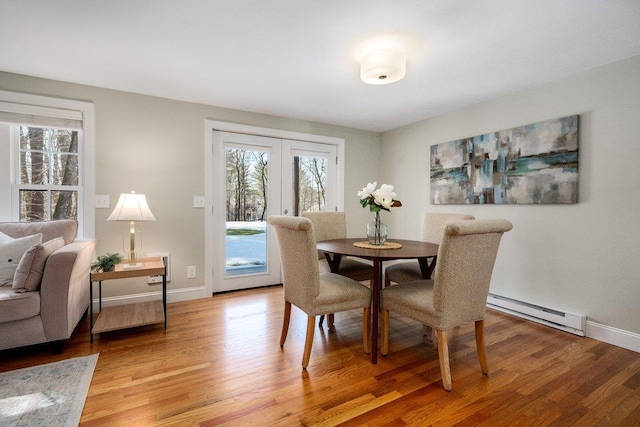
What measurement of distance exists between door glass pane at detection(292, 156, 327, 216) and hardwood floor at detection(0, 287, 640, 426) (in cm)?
180

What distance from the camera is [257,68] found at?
7.95ft

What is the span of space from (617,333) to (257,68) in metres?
3.47

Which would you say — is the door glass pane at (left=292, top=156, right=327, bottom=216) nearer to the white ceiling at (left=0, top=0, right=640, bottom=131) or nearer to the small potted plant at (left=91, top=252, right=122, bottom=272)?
the white ceiling at (left=0, top=0, right=640, bottom=131)

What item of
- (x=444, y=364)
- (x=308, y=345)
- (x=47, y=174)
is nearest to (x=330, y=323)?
(x=308, y=345)

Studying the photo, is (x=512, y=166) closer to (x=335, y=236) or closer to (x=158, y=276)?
(x=335, y=236)

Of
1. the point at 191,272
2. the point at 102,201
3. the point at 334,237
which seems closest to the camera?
the point at 102,201

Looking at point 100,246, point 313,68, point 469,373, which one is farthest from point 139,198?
point 469,373

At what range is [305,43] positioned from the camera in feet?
6.72

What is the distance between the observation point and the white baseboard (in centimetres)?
215

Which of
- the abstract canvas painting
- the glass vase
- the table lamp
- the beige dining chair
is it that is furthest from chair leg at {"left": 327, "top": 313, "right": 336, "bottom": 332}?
the abstract canvas painting

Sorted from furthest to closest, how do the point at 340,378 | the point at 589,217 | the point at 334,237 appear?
the point at 334,237, the point at 589,217, the point at 340,378

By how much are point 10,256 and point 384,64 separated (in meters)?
2.86

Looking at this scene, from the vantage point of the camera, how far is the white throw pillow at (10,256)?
2.00m

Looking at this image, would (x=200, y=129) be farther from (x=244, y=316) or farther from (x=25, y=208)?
(x=244, y=316)
